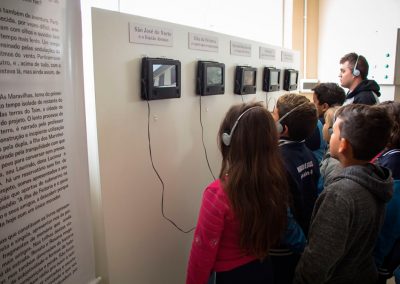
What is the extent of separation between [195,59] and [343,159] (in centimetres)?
88

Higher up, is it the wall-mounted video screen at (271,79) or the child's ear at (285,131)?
the wall-mounted video screen at (271,79)

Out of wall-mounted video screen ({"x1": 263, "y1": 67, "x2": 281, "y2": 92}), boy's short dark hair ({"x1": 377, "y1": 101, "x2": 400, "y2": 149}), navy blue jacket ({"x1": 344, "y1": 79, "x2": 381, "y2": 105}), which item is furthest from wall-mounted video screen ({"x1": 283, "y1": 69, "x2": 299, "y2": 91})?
boy's short dark hair ({"x1": 377, "y1": 101, "x2": 400, "y2": 149})

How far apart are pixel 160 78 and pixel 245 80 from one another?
0.91 m

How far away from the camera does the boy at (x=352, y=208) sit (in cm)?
96

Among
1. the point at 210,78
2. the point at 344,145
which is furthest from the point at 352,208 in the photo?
the point at 210,78

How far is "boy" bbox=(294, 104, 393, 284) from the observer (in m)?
0.96

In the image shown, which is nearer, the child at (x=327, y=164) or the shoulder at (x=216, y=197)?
the shoulder at (x=216, y=197)

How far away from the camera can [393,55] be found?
355 cm

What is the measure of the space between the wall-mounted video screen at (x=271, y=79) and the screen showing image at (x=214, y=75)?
2.57 ft

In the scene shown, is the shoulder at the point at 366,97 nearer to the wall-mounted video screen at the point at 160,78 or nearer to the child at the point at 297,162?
the child at the point at 297,162

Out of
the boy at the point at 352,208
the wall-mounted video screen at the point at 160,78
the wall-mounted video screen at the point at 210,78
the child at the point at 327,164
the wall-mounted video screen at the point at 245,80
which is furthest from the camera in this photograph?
the wall-mounted video screen at the point at 245,80

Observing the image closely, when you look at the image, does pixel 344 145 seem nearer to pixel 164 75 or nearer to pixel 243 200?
pixel 243 200

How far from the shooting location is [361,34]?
3805mm

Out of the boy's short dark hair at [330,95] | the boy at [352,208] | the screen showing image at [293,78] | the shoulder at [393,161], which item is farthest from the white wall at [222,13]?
the shoulder at [393,161]
